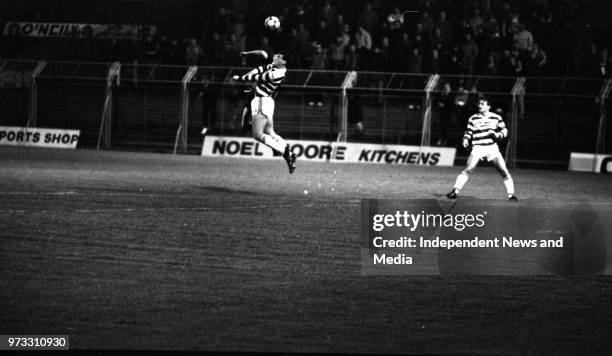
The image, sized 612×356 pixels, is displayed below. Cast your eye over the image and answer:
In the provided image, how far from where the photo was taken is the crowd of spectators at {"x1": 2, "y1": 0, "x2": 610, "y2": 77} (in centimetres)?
3431

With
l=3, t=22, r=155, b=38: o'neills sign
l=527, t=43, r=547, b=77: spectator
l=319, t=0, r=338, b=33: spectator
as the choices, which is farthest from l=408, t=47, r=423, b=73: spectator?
l=3, t=22, r=155, b=38: o'neills sign

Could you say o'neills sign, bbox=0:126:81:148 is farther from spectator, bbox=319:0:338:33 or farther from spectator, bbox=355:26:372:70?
spectator, bbox=355:26:372:70

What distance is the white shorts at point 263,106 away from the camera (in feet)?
81.8

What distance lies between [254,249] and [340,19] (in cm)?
2434

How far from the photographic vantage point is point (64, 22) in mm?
43375

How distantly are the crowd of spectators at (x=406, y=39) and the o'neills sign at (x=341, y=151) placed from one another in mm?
2479

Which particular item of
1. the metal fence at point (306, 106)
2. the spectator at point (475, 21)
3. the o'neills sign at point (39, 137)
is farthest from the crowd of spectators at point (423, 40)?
the o'neills sign at point (39, 137)

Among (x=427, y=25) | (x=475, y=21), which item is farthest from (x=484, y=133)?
Answer: (x=427, y=25)

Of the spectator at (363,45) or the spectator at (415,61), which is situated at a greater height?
the spectator at (363,45)

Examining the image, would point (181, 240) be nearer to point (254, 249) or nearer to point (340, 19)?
point (254, 249)

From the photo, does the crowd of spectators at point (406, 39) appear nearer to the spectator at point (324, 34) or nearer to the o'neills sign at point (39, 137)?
the spectator at point (324, 34)

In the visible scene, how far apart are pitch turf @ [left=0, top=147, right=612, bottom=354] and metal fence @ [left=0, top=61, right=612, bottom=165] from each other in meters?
14.6

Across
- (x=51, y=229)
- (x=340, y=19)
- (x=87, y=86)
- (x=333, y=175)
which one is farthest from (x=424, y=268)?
(x=87, y=86)

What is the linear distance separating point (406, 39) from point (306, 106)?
401cm
